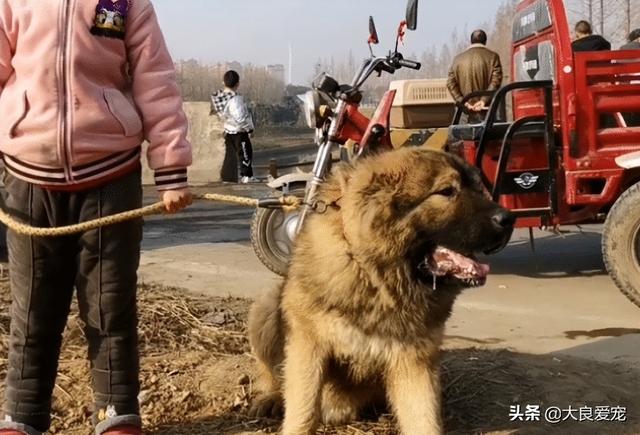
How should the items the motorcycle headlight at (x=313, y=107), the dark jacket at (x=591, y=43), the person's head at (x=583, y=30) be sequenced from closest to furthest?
the motorcycle headlight at (x=313, y=107)
the dark jacket at (x=591, y=43)
the person's head at (x=583, y=30)

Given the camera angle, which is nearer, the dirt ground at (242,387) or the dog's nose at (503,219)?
the dog's nose at (503,219)

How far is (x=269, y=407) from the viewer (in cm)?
364

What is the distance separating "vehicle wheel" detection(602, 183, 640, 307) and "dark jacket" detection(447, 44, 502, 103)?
172 inches

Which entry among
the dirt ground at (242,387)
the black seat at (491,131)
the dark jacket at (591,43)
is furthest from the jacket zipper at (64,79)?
the dark jacket at (591,43)

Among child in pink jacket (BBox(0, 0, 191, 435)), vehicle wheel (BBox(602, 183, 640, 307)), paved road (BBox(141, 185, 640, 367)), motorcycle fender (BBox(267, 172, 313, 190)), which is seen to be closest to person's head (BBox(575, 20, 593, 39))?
paved road (BBox(141, 185, 640, 367))

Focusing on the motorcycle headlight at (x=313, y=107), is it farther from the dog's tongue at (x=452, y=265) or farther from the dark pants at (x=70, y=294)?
the dog's tongue at (x=452, y=265)

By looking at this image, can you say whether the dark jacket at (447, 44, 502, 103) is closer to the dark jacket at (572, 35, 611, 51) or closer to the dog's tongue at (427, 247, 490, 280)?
the dark jacket at (572, 35, 611, 51)

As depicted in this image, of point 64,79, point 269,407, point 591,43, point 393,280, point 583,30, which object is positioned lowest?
point 269,407

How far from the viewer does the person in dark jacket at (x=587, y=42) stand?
8.08 metres

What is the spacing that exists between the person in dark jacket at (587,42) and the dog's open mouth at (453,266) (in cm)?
555

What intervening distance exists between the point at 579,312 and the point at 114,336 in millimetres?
3936

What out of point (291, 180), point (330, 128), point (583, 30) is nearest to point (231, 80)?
point (583, 30)

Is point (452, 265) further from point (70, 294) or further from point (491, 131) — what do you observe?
point (491, 131)

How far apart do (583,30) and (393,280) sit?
6.40m
